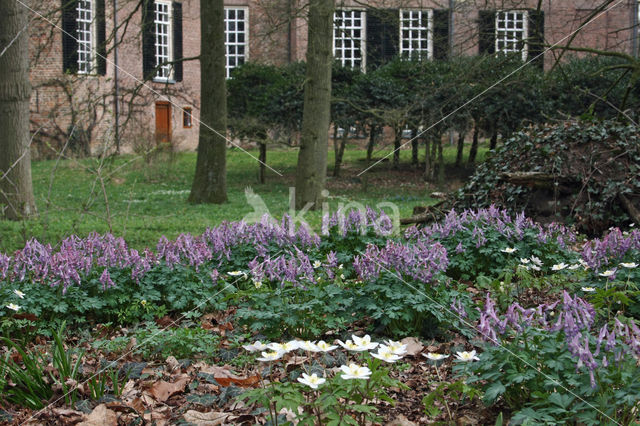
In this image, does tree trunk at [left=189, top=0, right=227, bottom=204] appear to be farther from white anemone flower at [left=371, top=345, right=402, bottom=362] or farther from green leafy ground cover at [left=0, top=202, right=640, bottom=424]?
white anemone flower at [left=371, top=345, right=402, bottom=362]

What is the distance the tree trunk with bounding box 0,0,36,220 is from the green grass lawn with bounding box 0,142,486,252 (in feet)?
2.22

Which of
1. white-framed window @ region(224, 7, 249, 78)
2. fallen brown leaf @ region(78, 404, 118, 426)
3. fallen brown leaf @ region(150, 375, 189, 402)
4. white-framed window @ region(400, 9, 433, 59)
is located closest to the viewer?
fallen brown leaf @ region(78, 404, 118, 426)

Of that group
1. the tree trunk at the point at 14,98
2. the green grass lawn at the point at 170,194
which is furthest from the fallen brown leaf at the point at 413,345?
the tree trunk at the point at 14,98

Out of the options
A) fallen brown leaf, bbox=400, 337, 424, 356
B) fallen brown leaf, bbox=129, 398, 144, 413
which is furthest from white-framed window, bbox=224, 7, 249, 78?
fallen brown leaf, bbox=129, 398, 144, 413

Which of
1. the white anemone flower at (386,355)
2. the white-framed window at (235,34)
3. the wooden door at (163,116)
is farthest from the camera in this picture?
the white-framed window at (235,34)

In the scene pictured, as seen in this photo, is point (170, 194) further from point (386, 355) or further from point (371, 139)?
point (386, 355)

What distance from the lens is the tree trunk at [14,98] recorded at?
10.1 meters

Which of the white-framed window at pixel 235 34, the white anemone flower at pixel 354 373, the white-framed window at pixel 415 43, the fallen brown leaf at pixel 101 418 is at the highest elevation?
the white-framed window at pixel 235 34

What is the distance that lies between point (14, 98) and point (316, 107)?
521 cm

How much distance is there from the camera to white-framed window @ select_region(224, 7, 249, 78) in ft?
100.0

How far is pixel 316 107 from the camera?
41.8 feet

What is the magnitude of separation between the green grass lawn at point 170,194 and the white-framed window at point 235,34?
635 centimetres

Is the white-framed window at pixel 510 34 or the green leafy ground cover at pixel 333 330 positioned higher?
the white-framed window at pixel 510 34

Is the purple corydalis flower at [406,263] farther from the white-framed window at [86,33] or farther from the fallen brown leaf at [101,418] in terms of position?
the white-framed window at [86,33]
